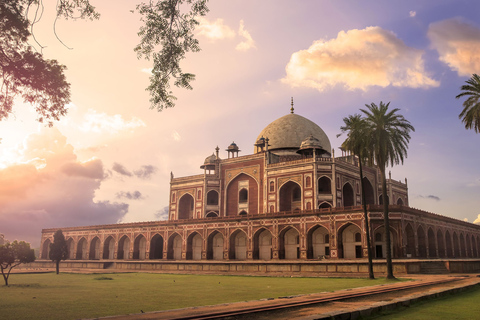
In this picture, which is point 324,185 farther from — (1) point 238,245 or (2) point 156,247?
(2) point 156,247

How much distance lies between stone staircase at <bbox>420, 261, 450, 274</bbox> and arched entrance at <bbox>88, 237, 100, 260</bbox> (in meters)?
48.1

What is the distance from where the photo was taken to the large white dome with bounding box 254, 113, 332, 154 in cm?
5797

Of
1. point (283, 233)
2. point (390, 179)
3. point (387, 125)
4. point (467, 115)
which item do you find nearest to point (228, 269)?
point (283, 233)

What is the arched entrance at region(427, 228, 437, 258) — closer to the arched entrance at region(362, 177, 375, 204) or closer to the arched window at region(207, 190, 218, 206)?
the arched entrance at region(362, 177, 375, 204)

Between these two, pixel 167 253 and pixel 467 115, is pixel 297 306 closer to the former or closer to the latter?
pixel 467 115

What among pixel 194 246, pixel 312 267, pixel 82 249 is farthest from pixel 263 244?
pixel 82 249

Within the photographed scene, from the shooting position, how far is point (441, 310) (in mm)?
10922

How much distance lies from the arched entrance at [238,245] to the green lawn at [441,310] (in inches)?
1339

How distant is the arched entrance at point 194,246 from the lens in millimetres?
50812

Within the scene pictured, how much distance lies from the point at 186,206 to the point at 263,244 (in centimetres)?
1951

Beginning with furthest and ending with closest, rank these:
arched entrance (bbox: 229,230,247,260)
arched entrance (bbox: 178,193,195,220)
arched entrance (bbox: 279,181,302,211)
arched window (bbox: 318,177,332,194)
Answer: arched entrance (bbox: 178,193,195,220), arched entrance (bbox: 279,181,302,211), arched window (bbox: 318,177,332,194), arched entrance (bbox: 229,230,247,260)

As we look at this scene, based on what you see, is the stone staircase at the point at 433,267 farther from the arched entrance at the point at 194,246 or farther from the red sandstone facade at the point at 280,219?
the arched entrance at the point at 194,246

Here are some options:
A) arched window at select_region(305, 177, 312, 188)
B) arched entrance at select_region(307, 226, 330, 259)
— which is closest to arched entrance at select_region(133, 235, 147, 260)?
arched window at select_region(305, 177, 312, 188)

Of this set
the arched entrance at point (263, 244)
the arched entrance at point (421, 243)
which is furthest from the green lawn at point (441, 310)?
the arched entrance at point (263, 244)
